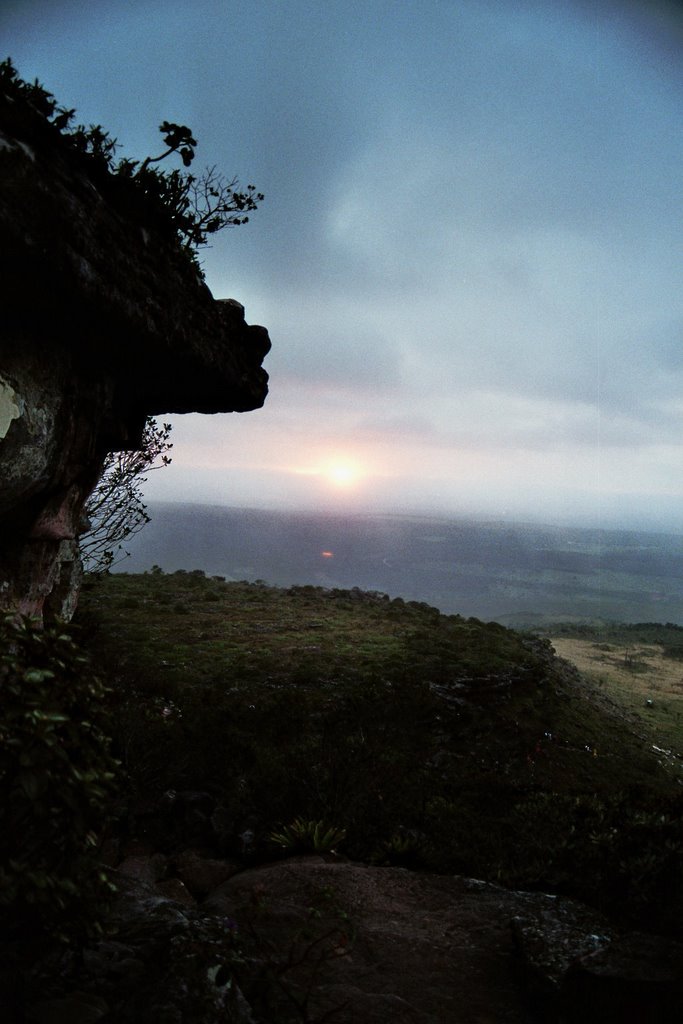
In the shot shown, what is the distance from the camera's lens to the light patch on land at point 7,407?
8047mm

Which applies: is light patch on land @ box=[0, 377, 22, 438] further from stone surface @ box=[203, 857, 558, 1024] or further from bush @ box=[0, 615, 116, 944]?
Result: stone surface @ box=[203, 857, 558, 1024]

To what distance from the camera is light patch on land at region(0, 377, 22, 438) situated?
8.05 metres

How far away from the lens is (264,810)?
35.4ft

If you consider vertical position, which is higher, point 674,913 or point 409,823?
point 674,913

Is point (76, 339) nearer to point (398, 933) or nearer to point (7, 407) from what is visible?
point (7, 407)

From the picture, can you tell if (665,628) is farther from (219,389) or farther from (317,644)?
(219,389)

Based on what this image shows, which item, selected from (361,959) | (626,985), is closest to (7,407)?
(361,959)

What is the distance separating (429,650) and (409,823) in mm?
10734

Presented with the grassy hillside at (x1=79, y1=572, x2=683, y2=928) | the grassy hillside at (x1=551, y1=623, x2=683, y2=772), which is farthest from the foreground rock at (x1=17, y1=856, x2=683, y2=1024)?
the grassy hillside at (x1=551, y1=623, x2=683, y2=772)

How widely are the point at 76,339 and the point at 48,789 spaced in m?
8.68

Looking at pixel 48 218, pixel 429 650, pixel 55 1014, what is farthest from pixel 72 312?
pixel 429 650

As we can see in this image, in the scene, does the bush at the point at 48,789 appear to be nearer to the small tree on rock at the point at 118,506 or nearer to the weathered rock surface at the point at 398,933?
the weathered rock surface at the point at 398,933

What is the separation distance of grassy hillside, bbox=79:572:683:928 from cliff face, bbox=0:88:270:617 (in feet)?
18.2

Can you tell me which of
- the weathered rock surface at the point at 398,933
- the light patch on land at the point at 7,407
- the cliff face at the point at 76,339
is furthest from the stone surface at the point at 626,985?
the light patch on land at the point at 7,407
